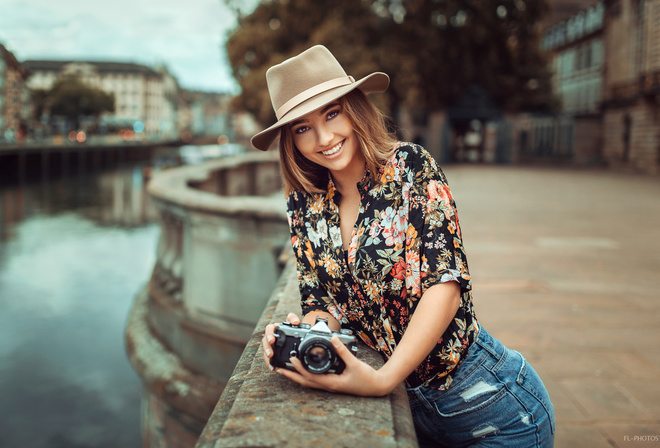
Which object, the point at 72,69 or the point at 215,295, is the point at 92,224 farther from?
the point at 72,69

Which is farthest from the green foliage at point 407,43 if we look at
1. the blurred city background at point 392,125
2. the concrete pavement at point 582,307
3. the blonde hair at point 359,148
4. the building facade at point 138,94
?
the building facade at point 138,94

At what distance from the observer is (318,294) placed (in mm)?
1921

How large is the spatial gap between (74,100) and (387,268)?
68.0 meters

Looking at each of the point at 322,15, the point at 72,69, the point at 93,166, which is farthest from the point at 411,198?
the point at 72,69

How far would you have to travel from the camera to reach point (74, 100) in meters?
62.0

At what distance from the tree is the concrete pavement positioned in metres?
58.2

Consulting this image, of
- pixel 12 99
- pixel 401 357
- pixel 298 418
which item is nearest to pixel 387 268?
pixel 401 357

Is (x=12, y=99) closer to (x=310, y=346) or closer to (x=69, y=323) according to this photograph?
(x=69, y=323)

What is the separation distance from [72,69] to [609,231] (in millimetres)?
80852

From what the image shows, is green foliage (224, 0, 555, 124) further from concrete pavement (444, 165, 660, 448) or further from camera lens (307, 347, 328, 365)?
camera lens (307, 347, 328, 365)

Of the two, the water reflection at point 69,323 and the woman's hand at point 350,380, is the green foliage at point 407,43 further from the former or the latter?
the woman's hand at point 350,380

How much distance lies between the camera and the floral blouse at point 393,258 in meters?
1.58

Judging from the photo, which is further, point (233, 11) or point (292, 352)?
point (233, 11)

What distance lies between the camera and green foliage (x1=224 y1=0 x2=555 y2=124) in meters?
20.6
